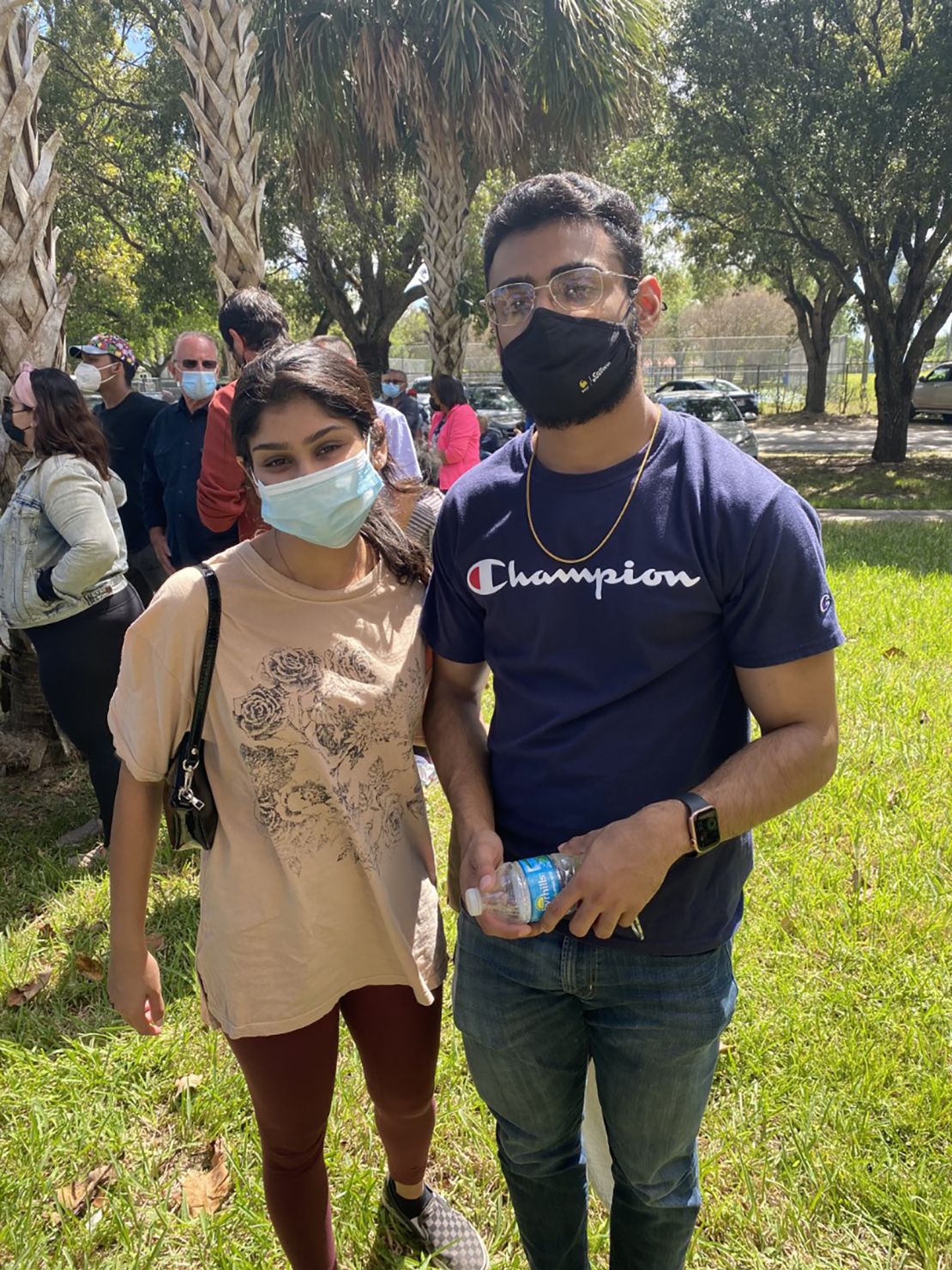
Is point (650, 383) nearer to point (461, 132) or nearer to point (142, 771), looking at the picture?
point (461, 132)

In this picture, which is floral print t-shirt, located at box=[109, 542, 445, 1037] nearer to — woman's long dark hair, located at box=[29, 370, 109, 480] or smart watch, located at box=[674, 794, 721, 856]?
smart watch, located at box=[674, 794, 721, 856]

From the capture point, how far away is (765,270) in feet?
83.7

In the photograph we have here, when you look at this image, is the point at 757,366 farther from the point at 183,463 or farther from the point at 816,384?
the point at 183,463

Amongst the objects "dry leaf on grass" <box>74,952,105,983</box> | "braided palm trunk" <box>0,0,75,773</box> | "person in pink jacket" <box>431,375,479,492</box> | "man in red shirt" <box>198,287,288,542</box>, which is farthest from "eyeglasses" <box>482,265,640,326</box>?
"person in pink jacket" <box>431,375,479,492</box>

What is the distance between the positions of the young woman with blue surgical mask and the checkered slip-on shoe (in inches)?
14.0

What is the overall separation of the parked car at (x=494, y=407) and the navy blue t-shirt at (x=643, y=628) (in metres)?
17.2

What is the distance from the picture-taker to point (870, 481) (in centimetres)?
1529

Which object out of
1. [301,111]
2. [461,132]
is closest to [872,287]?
[461,132]

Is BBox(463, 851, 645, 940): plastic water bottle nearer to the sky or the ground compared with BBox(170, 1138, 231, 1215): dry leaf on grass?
nearer to the sky

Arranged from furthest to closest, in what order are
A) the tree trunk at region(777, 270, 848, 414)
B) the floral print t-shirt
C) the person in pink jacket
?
the tree trunk at region(777, 270, 848, 414) → the person in pink jacket → the floral print t-shirt

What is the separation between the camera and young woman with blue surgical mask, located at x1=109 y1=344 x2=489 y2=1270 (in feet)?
5.45

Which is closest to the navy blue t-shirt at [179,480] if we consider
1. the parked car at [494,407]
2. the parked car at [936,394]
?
the parked car at [494,407]

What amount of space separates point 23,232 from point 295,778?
3962 millimetres

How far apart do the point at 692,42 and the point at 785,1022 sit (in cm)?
1556
